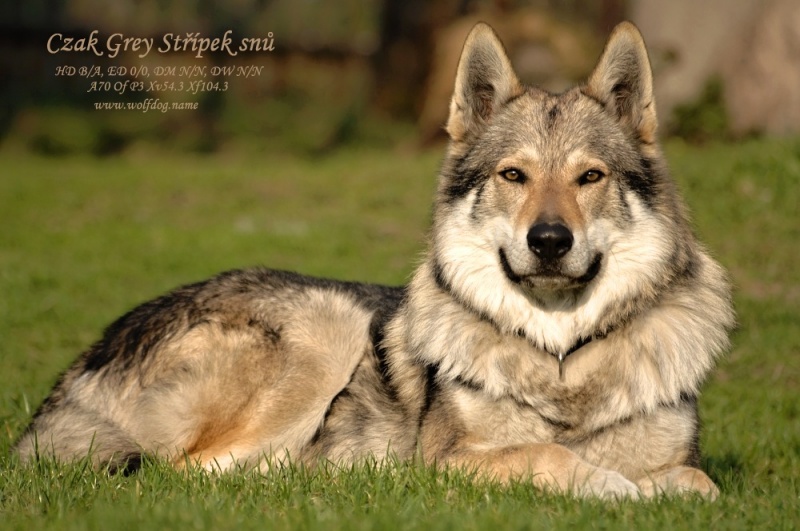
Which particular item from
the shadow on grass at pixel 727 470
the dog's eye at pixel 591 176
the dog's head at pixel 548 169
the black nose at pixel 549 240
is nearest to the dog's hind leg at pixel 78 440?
the dog's head at pixel 548 169

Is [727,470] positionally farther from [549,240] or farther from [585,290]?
[549,240]

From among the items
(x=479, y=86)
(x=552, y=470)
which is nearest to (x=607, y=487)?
(x=552, y=470)

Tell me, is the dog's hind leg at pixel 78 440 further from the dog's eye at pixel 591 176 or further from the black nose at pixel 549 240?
the dog's eye at pixel 591 176

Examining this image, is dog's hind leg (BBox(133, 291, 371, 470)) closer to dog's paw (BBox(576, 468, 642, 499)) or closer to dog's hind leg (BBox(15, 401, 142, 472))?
dog's hind leg (BBox(15, 401, 142, 472))

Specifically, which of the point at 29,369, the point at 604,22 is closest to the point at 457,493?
the point at 29,369

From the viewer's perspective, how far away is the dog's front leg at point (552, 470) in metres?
4.21

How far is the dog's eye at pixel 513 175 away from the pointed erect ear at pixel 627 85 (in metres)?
0.64

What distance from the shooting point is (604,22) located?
18.2 meters

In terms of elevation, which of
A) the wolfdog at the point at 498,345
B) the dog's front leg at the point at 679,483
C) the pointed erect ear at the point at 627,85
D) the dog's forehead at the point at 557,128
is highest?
the pointed erect ear at the point at 627,85

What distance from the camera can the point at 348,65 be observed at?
20.3 meters

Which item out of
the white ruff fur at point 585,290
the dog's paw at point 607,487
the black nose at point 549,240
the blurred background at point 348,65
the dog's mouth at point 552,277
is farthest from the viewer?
the blurred background at point 348,65

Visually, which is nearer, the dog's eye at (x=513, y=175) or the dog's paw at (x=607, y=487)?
the dog's paw at (x=607, y=487)

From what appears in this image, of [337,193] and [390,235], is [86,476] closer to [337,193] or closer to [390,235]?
[390,235]

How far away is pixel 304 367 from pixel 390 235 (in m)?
7.42
